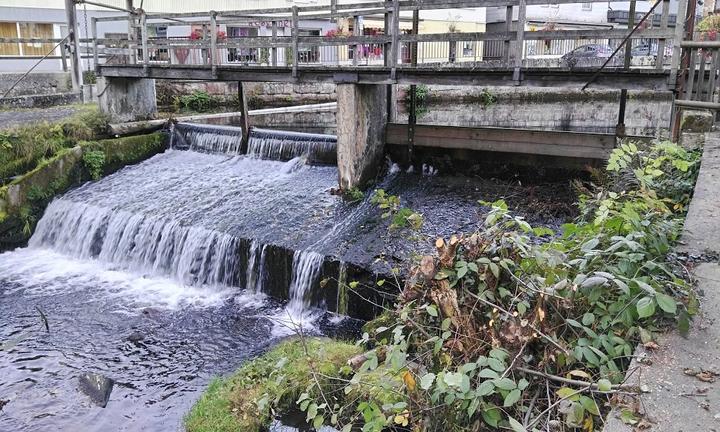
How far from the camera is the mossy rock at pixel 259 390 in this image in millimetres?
6066

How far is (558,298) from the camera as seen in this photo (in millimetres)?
3684

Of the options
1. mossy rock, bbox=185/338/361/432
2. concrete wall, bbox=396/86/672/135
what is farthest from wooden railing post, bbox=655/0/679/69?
concrete wall, bbox=396/86/672/135

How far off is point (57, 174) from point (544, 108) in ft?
62.5

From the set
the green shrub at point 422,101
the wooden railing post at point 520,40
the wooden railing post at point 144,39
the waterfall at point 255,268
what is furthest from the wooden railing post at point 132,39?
the green shrub at point 422,101

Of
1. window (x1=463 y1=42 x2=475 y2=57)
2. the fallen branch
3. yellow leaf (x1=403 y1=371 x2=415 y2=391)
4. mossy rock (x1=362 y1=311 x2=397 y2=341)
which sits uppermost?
window (x1=463 y1=42 x2=475 y2=57)

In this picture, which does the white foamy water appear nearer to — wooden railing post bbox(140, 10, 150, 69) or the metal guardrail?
the metal guardrail

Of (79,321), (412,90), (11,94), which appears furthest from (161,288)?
(11,94)


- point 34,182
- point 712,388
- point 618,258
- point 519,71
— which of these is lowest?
point 34,182

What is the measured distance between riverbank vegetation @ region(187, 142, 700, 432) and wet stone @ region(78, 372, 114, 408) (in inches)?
152

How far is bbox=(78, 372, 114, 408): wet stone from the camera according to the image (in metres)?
6.98

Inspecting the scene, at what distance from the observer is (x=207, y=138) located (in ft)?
52.0

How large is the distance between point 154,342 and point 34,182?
649cm

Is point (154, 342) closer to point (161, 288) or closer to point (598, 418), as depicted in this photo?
point (161, 288)

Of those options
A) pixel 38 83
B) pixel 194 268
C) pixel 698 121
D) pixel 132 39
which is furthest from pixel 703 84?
pixel 38 83
